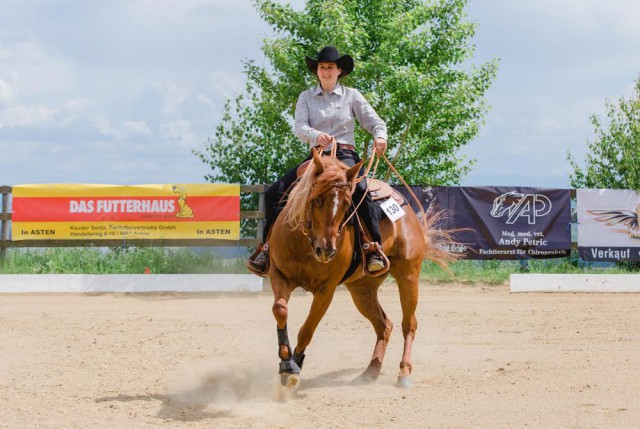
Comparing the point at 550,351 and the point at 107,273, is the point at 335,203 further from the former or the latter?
the point at 107,273

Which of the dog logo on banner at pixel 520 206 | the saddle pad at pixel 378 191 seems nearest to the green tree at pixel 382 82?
the dog logo on banner at pixel 520 206

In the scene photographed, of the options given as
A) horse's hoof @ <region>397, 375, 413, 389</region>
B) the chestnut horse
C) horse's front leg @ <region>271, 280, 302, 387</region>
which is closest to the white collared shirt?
the chestnut horse

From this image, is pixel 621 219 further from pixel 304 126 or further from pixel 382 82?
pixel 304 126

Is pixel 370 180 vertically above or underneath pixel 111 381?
above

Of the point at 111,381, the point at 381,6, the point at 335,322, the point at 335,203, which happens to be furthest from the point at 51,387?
the point at 381,6

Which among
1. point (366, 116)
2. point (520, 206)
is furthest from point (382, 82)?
point (366, 116)

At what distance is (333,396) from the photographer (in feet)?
20.6

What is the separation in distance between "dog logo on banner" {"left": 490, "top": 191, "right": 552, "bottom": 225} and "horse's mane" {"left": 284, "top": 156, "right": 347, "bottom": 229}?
10.8 metres

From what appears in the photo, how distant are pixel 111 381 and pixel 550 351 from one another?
4671 mm

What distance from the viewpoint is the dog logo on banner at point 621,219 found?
55.2 ft

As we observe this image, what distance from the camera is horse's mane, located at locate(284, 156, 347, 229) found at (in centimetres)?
582

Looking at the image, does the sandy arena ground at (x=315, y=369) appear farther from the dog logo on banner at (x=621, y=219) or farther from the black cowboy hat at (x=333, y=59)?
the dog logo on banner at (x=621, y=219)

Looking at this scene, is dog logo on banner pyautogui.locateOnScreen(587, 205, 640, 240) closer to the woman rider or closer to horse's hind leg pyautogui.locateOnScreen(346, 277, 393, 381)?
horse's hind leg pyautogui.locateOnScreen(346, 277, 393, 381)

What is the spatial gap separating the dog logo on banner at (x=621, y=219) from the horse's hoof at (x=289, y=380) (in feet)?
41.3
